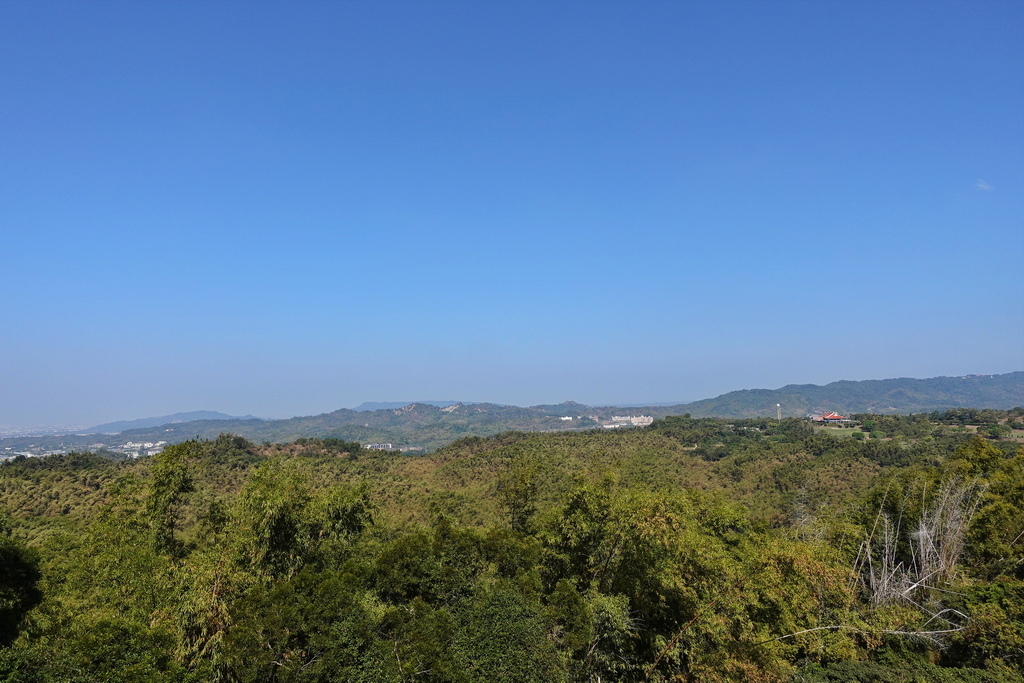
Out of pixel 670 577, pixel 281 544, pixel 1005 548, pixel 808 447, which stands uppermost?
pixel 281 544

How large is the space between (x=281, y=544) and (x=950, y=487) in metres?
29.2

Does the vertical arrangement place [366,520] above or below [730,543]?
above

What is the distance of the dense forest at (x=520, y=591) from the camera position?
1188 cm

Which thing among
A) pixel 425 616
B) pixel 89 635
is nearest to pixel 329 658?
pixel 425 616

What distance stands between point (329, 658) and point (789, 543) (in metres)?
16.6

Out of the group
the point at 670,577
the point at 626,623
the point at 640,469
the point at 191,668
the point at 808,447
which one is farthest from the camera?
the point at 808,447

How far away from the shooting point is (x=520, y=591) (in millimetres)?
14484

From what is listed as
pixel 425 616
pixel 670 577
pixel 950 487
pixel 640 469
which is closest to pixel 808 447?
pixel 640 469

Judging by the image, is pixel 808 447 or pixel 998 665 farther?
pixel 808 447

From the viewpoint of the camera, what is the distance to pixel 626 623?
14.2m

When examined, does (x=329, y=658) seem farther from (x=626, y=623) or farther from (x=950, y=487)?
(x=950, y=487)

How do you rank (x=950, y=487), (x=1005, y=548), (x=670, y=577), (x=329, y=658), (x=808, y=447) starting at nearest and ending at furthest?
1. (x=329, y=658)
2. (x=670, y=577)
3. (x=1005, y=548)
4. (x=950, y=487)
5. (x=808, y=447)

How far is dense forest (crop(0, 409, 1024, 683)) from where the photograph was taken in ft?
39.0

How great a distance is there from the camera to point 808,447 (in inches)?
2852
